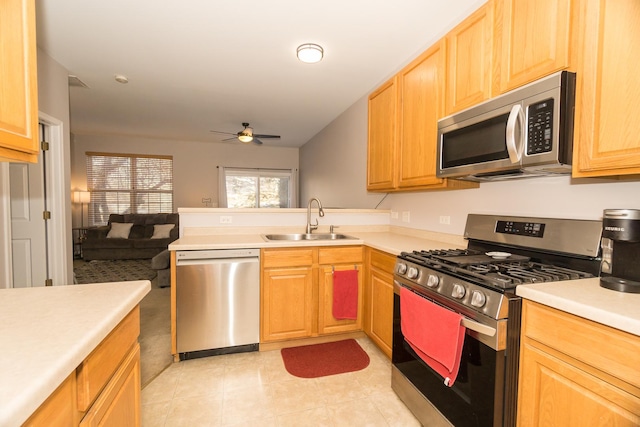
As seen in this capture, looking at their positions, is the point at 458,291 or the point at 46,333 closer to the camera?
the point at 46,333

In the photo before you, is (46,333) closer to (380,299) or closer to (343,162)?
(380,299)

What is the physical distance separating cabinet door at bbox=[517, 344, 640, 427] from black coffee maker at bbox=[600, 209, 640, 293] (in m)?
0.37

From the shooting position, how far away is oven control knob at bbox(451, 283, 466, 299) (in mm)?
1334

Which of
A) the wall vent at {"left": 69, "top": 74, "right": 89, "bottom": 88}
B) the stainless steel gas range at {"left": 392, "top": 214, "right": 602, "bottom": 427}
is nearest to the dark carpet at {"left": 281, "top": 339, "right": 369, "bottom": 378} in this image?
the stainless steel gas range at {"left": 392, "top": 214, "right": 602, "bottom": 427}

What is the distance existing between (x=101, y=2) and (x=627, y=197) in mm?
3198

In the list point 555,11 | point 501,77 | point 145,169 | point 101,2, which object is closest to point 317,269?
point 501,77

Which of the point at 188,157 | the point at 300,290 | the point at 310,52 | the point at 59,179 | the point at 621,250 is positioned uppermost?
the point at 310,52

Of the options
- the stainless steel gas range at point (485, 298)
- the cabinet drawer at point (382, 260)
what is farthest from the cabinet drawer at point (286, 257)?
the stainless steel gas range at point (485, 298)

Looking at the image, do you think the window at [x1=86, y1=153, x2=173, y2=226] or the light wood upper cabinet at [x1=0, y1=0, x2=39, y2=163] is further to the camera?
the window at [x1=86, y1=153, x2=173, y2=226]

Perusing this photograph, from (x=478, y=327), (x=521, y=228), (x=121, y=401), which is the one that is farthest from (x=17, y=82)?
(x=521, y=228)

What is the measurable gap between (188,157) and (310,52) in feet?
16.7

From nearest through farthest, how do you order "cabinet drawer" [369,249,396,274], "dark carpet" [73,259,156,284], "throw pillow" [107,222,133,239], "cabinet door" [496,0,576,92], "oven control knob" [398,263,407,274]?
"cabinet door" [496,0,576,92] → "oven control knob" [398,263,407,274] → "cabinet drawer" [369,249,396,274] → "dark carpet" [73,259,156,284] → "throw pillow" [107,222,133,239]

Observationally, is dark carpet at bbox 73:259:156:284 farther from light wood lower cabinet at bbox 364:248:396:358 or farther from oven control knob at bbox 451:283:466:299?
oven control knob at bbox 451:283:466:299

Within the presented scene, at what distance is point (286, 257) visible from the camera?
2.40 metres
